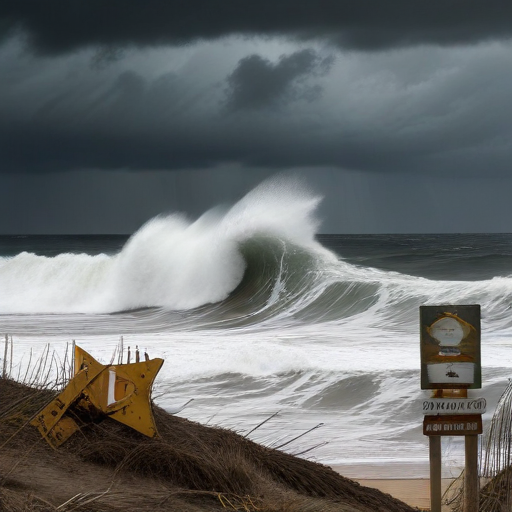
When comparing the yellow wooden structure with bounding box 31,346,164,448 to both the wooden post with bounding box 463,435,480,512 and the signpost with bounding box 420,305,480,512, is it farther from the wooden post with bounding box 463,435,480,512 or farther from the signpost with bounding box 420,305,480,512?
the wooden post with bounding box 463,435,480,512

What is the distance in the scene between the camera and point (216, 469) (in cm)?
459

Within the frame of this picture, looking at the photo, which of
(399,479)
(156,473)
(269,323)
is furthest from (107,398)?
(269,323)

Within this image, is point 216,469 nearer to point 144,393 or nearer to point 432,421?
point 144,393

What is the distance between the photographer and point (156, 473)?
4625 millimetres

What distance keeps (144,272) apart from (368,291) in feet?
33.3

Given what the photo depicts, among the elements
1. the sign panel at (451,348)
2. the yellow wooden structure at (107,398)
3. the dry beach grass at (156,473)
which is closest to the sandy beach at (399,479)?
the dry beach grass at (156,473)

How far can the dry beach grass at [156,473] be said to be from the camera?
13.1ft

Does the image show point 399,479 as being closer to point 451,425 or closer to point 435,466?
point 435,466

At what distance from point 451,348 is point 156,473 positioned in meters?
1.86

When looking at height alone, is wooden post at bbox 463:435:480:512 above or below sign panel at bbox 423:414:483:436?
below

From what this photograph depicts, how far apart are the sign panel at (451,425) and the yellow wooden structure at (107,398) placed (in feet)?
5.50

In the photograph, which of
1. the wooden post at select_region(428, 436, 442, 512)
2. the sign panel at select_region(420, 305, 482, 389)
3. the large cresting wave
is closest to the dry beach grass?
the wooden post at select_region(428, 436, 442, 512)

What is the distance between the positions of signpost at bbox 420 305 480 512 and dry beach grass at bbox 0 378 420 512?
75cm

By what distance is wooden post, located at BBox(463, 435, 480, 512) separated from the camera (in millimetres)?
4633
